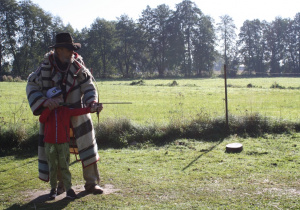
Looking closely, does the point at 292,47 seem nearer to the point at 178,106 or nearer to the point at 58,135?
the point at 178,106

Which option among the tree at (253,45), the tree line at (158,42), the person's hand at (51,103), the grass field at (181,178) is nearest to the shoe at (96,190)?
the grass field at (181,178)

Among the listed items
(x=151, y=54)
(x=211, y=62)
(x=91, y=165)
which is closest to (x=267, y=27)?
(x=211, y=62)

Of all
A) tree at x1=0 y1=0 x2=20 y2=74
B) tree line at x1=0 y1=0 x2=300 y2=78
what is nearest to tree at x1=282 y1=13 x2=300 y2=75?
tree line at x1=0 y1=0 x2=300 y2=78

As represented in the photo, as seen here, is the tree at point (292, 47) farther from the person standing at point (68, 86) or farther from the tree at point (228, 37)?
the person standing at point (68, 86)

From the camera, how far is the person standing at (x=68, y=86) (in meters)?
4.46

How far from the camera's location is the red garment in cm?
429

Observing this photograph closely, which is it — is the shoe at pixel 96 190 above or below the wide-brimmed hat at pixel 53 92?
below

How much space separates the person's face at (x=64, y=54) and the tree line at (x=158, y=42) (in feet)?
192

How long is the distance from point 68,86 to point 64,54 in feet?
1.57

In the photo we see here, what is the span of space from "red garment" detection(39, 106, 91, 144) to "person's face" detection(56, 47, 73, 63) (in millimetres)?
718

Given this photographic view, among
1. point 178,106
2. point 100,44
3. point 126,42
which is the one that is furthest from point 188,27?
point 178,106

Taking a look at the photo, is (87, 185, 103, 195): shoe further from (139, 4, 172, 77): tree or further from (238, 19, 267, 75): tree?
(238, 19, 267, 75): tree

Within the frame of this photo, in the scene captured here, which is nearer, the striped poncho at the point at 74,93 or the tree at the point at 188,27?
the striped poncho at the point at 74,93

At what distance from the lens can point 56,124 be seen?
4305mm
